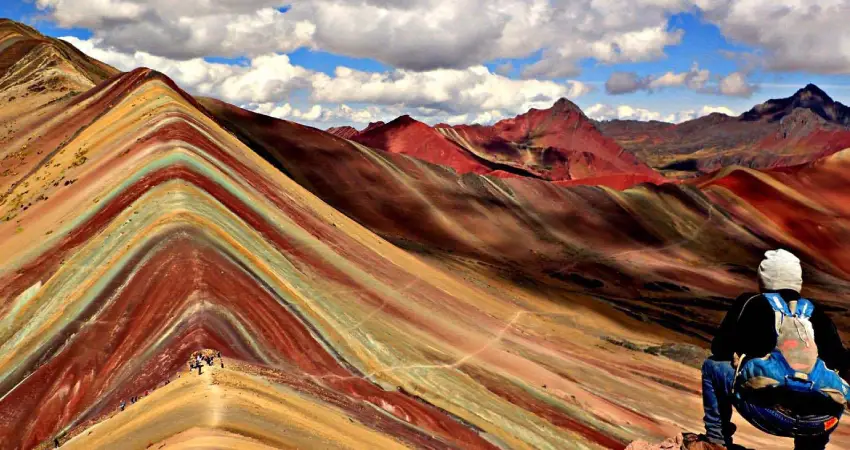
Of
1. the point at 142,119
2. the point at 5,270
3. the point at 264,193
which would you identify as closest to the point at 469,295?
the point at 264,193

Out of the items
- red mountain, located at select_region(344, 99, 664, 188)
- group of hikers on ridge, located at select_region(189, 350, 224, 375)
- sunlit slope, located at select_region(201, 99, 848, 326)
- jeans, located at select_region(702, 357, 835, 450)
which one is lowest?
jeans, located at select_region(702, 357, 835, 450)

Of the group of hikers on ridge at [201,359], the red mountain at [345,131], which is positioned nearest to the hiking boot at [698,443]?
the group of hikers on ridge at [201,359]

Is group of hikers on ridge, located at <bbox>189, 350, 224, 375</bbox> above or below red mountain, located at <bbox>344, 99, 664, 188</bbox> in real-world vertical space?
below

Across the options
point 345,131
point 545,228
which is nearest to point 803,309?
point 545,228

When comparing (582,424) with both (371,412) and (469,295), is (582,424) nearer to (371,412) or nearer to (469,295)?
(371,412)

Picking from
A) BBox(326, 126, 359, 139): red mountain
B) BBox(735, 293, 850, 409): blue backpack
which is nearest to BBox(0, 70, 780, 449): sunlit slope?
BBox(735, 293, 850, 409): blue backpack

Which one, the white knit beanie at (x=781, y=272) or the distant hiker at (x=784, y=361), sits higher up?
the white knit beanie at (x=781, y=272)

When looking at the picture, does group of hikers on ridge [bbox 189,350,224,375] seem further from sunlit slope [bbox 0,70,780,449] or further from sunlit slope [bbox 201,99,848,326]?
sunlit slope [bbox 201,99,848,326]

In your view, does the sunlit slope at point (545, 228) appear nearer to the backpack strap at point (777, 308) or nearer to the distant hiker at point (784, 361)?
the distant hiker at point (784, 361)
